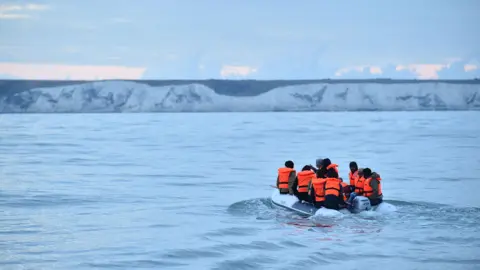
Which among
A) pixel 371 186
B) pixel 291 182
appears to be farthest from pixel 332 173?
pixel 291 182

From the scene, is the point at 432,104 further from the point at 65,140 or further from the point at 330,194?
the point at 330,194

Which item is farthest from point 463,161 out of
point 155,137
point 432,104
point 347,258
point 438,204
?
point 432,104

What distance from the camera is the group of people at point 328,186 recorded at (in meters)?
A: 20.8

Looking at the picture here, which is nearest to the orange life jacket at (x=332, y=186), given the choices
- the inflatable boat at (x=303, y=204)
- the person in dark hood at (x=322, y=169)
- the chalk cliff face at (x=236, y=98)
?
the person in dark hood at (x=322, y=169)

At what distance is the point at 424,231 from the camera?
64.7 feet

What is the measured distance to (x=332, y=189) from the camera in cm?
2073

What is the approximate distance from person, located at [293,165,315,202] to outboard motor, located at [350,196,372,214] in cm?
133

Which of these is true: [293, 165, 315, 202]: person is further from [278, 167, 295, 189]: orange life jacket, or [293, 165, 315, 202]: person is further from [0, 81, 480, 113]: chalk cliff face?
[0, 81, 480, 113]: chalk cliff face

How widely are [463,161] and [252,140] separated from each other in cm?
2138

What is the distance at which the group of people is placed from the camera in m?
20.8

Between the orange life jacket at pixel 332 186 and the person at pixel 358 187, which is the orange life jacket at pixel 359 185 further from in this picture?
the orange life jacket at pixel 332 186

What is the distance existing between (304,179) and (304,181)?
→ 6 cm

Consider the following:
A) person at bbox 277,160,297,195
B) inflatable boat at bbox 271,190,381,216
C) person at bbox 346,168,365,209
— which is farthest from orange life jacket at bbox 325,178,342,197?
person at bbox 277,160,297,195

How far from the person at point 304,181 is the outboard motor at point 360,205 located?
4.38 ft
